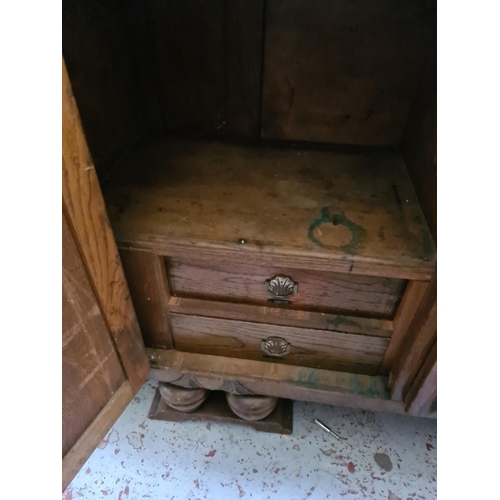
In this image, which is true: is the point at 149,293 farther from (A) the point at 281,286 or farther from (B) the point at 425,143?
(B) the point at 425,143

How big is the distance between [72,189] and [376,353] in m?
0.65

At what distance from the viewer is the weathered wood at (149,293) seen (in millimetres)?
709

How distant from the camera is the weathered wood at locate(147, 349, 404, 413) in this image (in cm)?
84

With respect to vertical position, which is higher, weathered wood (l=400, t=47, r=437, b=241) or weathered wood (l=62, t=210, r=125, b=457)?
weathered wood (l=400, t=47, r=437, b=241)

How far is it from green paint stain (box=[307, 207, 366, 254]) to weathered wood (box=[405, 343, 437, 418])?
0.75ft

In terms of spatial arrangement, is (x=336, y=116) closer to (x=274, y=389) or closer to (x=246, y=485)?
(x=274, y=389)

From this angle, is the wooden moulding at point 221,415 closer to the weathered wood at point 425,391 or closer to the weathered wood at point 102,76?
the weathered wood at point 425,391

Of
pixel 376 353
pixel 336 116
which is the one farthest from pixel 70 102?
pixel 376 353

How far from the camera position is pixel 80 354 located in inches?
23.6

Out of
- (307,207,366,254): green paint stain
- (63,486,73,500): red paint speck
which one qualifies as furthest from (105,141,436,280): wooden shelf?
(63,486,73,500): red paint speck

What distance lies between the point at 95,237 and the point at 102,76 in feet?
1.27

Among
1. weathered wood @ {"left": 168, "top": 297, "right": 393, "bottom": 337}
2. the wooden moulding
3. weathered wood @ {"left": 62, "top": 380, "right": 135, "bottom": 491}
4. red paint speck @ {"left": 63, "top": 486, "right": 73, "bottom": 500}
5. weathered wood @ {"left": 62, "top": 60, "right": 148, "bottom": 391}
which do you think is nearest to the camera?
weathered wood @ {"left": 62, "top": 60, "right": 148, "bottom": 391}

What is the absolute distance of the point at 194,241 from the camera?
666 mm

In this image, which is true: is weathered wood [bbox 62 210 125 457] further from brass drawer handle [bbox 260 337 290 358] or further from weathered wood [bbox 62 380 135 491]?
brass drawer handle [bbox 260 337 290 358]
